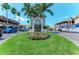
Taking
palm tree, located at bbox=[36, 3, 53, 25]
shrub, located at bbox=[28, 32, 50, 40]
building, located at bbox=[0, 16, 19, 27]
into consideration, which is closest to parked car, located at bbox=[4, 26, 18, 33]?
building, located at bbox=[0, 16, 19, 27]

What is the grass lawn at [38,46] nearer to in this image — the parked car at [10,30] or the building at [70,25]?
the parked car at [10,30]

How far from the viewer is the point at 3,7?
5078 millimetres

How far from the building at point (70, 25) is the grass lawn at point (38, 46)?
0.27 metres

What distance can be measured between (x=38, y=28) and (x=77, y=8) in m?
0.92

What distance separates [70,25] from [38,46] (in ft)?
2.84

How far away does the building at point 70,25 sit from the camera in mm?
5148

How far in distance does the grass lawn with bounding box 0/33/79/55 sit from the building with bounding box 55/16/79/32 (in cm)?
27

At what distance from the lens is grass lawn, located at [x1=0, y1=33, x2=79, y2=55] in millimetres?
4996

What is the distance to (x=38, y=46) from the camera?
5.05 meters

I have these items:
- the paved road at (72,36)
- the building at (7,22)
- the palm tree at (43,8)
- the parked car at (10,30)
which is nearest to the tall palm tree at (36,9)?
the palm tree at (43,8)

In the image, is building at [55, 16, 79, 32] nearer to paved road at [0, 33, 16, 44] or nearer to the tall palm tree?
the tall palm tree
